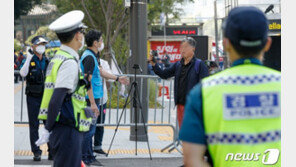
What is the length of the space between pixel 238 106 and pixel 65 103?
95.7 inches

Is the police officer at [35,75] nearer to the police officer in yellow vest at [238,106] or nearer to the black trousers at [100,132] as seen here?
the black trousers at [100,132]

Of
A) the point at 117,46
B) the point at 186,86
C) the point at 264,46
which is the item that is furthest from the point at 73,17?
the point at 117,46

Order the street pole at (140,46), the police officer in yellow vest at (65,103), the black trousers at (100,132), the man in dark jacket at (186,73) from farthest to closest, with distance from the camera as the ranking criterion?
1. the street pole at (140,46)
2. the black trousers at (100,132)
3. the man in dark jacket at (186,73)
4. the police officer in yellow vest at (65,103)

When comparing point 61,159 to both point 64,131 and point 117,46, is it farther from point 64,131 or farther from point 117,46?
point 117,46

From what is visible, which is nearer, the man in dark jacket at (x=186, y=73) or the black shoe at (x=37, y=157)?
the man in dark jacket at (x=186, y=73)

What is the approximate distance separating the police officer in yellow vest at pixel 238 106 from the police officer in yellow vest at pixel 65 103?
2221 mm

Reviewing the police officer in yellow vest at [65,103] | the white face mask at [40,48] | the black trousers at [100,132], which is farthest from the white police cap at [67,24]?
the black trousers at [100,132]

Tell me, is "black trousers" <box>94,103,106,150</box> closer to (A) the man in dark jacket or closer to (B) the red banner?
(A) the man in dark jacket

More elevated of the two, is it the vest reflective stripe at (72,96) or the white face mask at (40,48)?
the white face mask at (40,48)

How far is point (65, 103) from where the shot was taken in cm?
464

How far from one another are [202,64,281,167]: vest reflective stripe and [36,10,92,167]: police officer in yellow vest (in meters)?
2.23

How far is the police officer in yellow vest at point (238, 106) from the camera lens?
97.1 inches

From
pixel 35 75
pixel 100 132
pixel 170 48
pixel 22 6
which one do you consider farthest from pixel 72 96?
pixel 170 48

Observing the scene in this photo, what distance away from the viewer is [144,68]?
1045 centimetres
